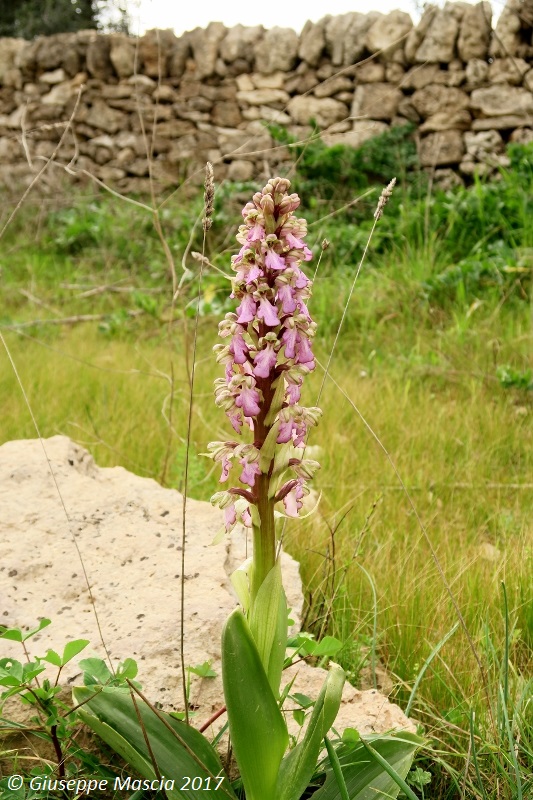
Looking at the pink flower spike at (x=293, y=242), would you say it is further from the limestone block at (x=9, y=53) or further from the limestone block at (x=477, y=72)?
the limestone block at (x=9, y=53)

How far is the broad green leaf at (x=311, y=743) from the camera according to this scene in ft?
3.81

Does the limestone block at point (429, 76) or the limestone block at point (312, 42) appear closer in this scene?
the limestone block at point (429, 76)

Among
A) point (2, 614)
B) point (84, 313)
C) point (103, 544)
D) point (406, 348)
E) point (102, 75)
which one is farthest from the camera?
point (102, 75)

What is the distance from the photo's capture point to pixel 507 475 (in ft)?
9.91

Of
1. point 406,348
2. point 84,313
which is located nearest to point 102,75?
point 84,313

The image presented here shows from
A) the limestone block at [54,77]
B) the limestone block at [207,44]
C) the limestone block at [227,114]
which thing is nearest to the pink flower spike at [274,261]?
the limestone block at [227,114]

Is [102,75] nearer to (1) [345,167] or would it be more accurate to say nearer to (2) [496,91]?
(1) [345,167]

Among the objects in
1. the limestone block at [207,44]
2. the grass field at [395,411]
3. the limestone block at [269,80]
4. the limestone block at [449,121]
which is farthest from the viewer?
the limestone block at [207,44]

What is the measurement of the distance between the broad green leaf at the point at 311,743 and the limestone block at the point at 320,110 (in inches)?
298

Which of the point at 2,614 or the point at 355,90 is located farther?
the point at 355,90

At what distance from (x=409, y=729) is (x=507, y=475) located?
1.73 m

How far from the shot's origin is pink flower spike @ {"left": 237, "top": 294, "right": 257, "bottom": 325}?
1132 mm

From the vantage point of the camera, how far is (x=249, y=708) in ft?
3.78

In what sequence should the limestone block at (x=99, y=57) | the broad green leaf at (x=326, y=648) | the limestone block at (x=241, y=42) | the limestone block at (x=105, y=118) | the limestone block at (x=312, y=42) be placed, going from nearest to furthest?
1. the broad green leaf at (x=326, y=648)
2. the limestone block at (x=312, y=42)
3. the limestone block at (x=241, y=42)
4. the limestone block at (x=99, y=57)
5. the limestone block at (x=105, y=118)
